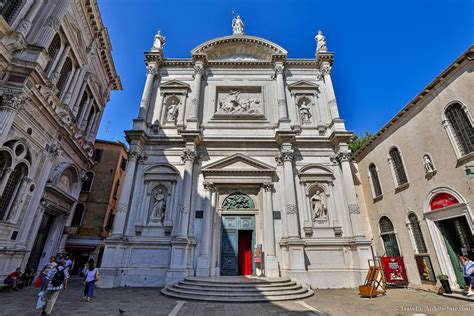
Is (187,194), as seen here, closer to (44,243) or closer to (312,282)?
(312,282)

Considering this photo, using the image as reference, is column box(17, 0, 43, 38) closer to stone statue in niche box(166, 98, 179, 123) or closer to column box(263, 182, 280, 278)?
stone statue in niche box(166, 98, 179, 123)

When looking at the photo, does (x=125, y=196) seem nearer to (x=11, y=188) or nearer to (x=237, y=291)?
(x=11, y=188)

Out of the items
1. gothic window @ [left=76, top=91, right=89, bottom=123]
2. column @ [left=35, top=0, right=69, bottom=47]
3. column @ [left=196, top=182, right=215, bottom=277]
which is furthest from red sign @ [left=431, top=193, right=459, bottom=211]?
gothic window @ [left=76, top=91, right=89, bottom=123]

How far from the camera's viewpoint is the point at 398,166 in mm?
12469

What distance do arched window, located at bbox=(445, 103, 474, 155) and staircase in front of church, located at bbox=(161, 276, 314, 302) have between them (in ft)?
28.3

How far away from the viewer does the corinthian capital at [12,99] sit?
9.62 m

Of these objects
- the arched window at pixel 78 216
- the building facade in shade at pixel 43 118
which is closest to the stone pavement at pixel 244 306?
the building facade in shade at pixel 43 118

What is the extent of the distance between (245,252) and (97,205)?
48.6ft

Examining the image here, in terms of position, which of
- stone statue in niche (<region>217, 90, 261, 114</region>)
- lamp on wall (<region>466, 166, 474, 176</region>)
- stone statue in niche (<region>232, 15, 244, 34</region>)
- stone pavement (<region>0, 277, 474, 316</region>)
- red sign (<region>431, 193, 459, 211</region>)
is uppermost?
stone statue in niche (<region>232, 15, 244, 34</region>)

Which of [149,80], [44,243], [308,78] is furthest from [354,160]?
[44,243]

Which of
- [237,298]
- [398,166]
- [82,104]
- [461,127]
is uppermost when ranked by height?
[82,104]

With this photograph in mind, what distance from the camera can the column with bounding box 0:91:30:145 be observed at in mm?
9387

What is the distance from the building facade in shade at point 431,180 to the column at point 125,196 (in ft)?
47.9

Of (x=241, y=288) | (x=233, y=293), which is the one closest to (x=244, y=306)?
(x=233, y=293)
